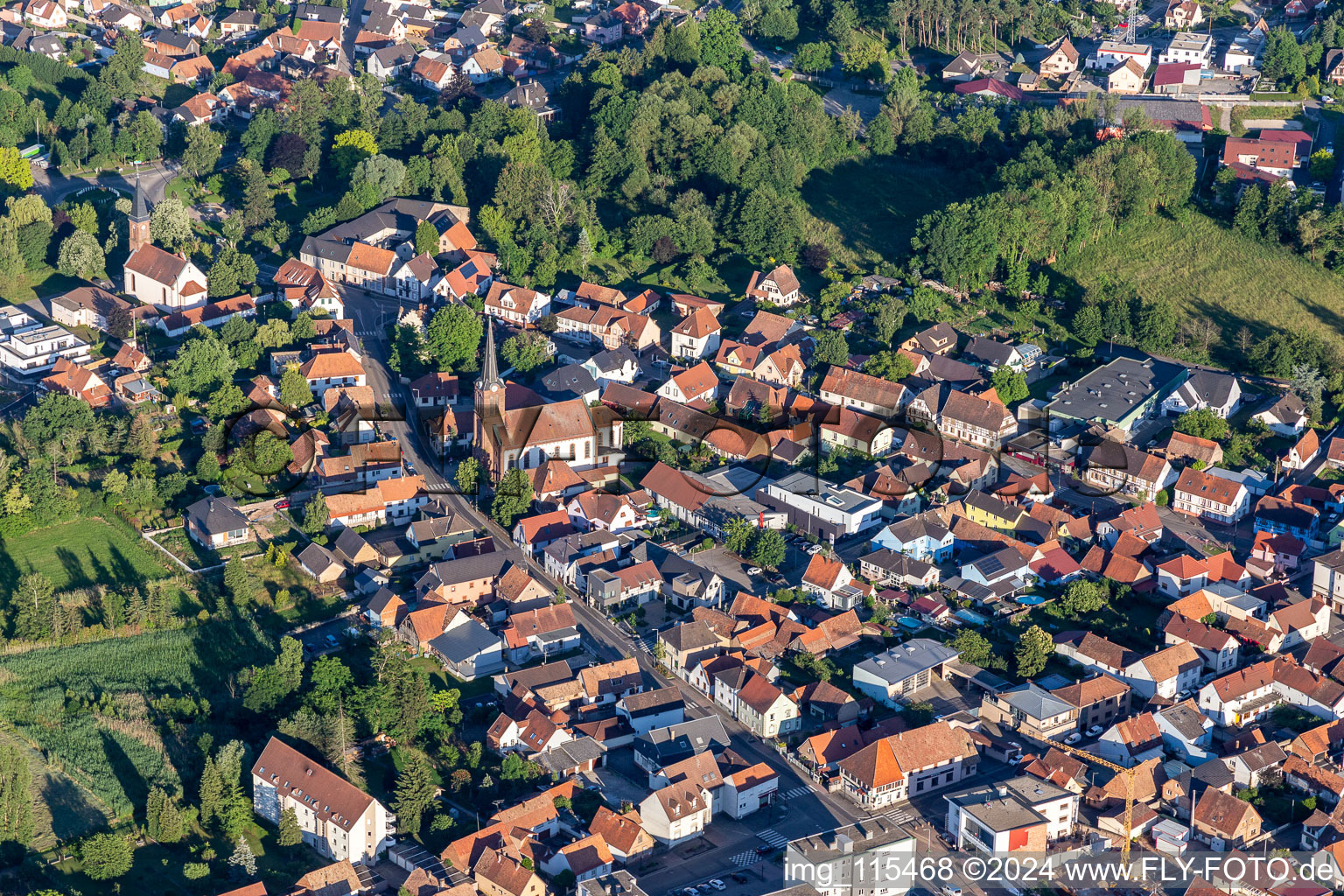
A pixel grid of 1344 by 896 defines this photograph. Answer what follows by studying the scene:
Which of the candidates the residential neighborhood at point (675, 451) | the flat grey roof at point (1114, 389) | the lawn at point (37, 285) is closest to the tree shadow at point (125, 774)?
the residential neighborhood at point (675, 451)

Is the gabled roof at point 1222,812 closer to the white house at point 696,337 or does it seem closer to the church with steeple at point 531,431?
the church with steeple at point 531,431

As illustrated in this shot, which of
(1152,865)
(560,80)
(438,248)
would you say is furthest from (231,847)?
(560,80)

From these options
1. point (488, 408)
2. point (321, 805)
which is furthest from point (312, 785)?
point (488, 408)

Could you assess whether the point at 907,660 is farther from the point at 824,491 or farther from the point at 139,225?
the point at 139,225

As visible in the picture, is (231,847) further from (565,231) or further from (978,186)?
(978,186)

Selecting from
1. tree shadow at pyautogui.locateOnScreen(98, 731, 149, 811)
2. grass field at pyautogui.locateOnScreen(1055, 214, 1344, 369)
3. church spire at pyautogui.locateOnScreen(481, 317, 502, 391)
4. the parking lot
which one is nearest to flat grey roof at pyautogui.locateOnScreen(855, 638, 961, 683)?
the parking lot

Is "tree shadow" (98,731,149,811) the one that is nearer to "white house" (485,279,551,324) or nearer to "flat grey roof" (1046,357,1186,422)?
"white house" (485,279,551,324)
